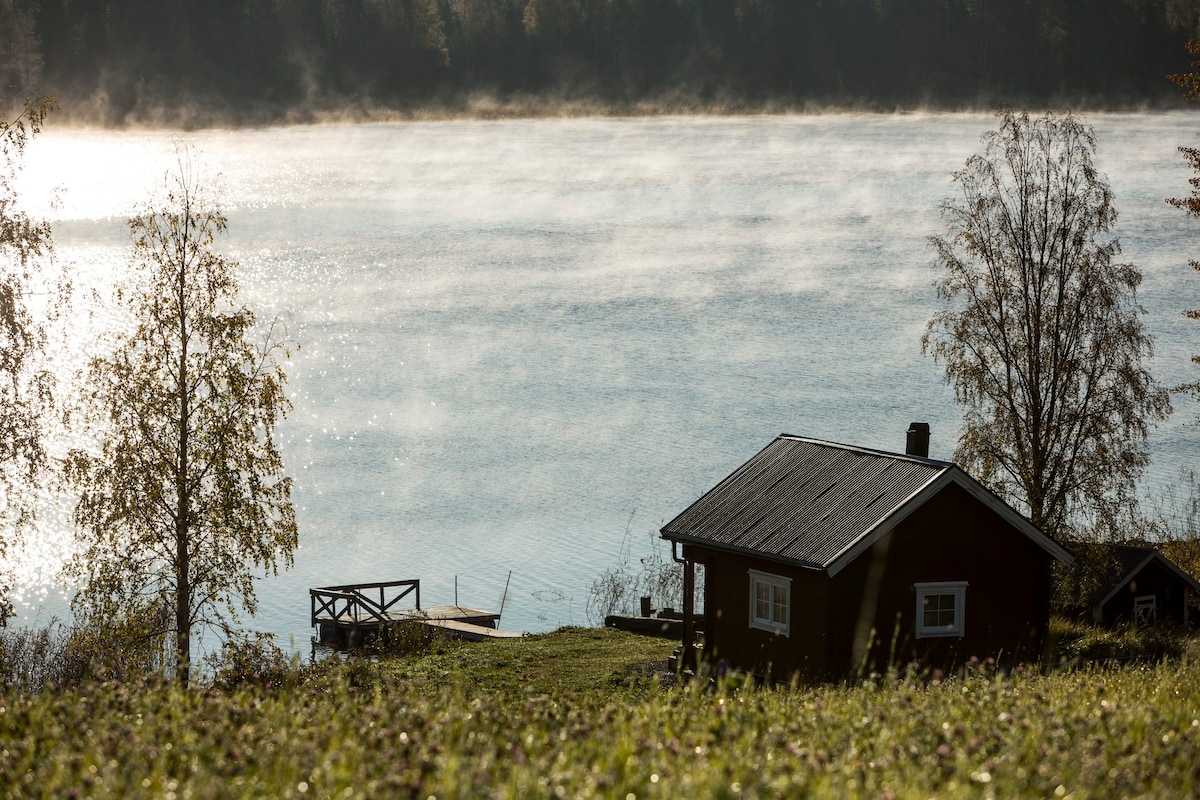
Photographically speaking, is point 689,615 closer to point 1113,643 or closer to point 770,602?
point 770,602

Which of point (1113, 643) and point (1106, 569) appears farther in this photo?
point (1106, 569)

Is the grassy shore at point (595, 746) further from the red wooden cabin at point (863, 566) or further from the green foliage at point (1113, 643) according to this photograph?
the green foliage at point (1113, 643)

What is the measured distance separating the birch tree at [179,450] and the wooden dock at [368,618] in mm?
10146

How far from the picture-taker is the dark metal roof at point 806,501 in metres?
27.0

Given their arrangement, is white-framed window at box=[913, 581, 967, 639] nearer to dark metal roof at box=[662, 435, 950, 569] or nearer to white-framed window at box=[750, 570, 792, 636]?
dark metal roof at box=[662, 435, 950, 569]

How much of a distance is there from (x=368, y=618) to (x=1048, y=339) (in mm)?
21260

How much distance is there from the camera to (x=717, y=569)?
29.3 metres

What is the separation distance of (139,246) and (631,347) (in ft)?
186

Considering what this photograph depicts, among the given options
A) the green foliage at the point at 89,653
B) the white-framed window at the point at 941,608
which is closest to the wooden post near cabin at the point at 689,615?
the white-framed window at the point at 941,608

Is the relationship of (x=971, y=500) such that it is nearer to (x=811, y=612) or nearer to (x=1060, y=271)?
(x=811, y=612)

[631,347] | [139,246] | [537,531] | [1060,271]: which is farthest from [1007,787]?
[631,347]

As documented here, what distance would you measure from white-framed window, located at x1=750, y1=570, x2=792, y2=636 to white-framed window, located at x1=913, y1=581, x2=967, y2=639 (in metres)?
2.80

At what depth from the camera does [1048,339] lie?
119ft

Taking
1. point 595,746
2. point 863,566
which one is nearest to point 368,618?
point 863,566
